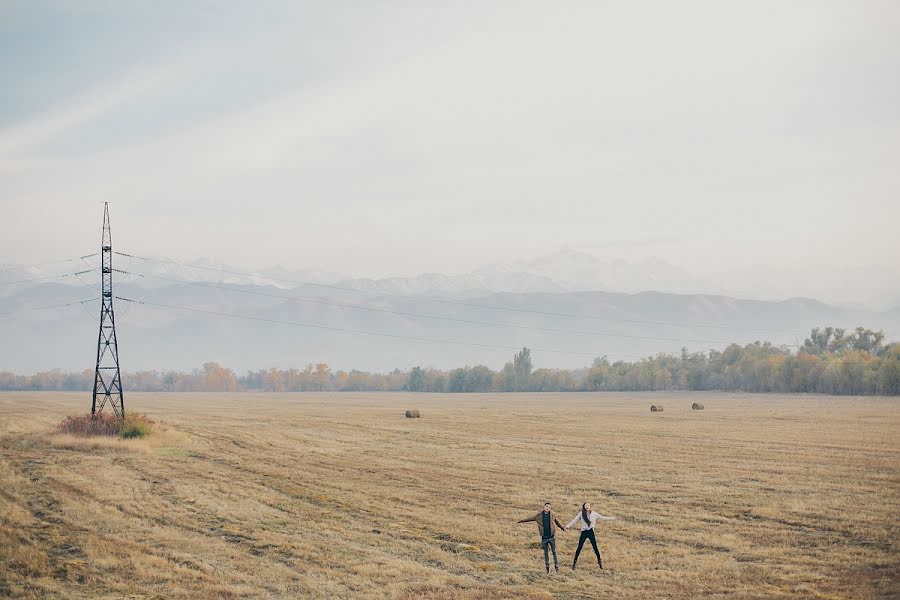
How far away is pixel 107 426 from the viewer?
4703cm

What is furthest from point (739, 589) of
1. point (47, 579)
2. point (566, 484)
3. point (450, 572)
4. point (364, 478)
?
point (364, 478)

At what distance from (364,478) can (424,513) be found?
9.13 meters

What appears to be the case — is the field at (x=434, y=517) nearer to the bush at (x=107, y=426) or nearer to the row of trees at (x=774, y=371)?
the bush at (x=107, y=426)

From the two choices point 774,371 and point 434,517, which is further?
point 774,371

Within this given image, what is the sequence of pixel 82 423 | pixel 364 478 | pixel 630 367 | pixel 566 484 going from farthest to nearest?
pixel 630 367 → pixel 82 423 → pixel 364 478 → pixel 566 484

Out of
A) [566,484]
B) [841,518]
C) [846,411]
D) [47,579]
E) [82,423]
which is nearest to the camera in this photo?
[47,579]

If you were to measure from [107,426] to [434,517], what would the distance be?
26849mm

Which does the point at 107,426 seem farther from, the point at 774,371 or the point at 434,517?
the point at 774,371

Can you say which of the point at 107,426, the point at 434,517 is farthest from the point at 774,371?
the point at 434,517

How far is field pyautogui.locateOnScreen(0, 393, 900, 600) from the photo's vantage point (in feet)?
68.9

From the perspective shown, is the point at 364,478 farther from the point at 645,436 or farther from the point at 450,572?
the point at 645,436

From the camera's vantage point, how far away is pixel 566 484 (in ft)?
117

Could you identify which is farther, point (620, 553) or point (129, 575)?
point (620, 553)

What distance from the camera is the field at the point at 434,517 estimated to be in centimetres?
2100
